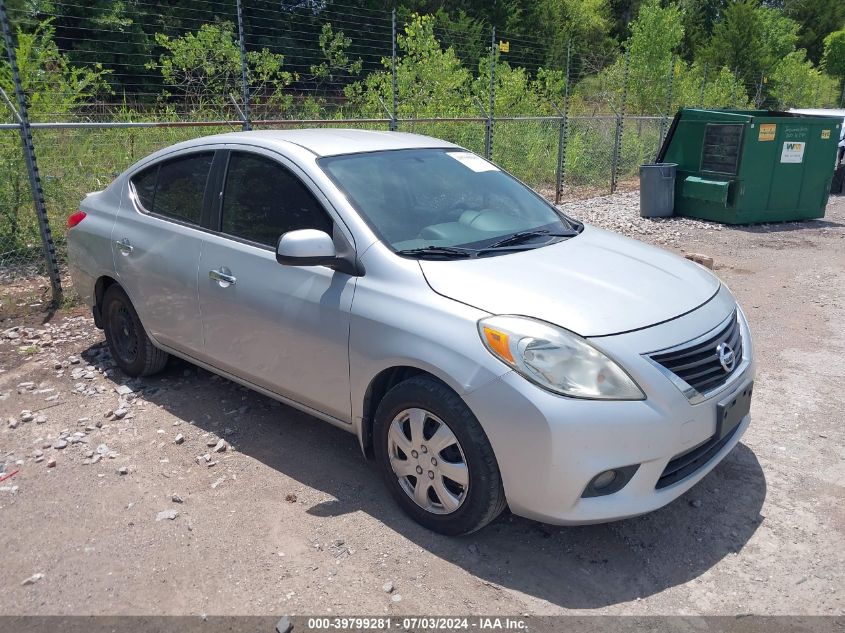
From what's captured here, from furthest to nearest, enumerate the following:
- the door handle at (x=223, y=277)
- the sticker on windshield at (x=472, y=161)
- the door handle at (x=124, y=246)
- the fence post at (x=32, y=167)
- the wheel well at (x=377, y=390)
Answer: the fence post at (x=32, y=167) < the door handle at (x=124, y=246) < the sticker on windshield at (x=472, y=161) < the door handle at (x=223, y=277) < the wheel well at (x=377, y=390)

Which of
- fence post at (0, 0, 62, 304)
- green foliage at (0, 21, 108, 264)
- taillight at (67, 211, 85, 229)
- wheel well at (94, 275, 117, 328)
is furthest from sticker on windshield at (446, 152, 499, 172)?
green foliage at (0, 21, 108, 264)

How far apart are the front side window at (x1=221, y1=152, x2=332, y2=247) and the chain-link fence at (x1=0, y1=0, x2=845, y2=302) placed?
10.6 feet

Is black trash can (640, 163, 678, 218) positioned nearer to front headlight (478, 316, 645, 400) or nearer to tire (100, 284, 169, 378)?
tire (100, 284, 169, 378)

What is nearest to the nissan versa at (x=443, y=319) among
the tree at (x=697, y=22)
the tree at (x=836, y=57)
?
the tree at (x=697, y=22)

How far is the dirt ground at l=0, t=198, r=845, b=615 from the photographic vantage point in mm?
2814

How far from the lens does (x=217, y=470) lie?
3.79m

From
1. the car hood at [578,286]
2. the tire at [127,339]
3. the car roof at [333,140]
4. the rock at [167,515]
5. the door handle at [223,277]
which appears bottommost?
Result: the rock at [167,515]

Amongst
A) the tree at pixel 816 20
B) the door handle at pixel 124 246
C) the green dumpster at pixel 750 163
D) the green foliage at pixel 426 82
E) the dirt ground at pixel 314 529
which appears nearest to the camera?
the dirt ground at pixel 314 529

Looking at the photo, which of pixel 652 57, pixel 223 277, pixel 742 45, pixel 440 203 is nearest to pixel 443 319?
pixel 440 203

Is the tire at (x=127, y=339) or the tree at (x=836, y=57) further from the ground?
the tree at (x=836, y=57)

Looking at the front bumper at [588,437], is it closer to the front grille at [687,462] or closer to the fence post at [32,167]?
the front grille at [687,462]

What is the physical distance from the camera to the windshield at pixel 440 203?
137 inches

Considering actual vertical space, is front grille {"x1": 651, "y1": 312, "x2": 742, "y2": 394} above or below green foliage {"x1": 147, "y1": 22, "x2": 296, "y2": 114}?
below

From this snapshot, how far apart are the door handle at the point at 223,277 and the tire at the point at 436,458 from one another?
121 cm
